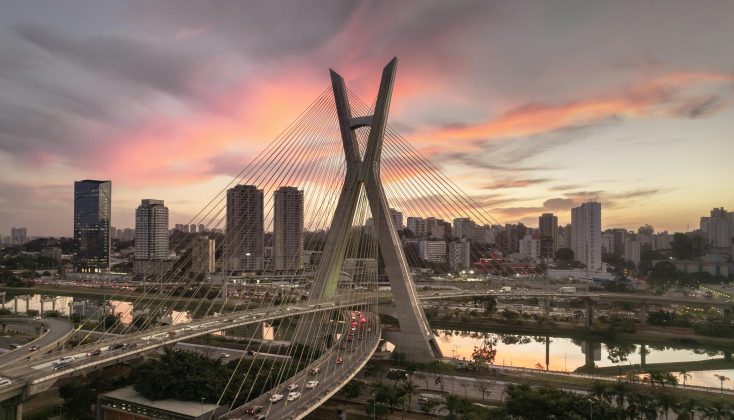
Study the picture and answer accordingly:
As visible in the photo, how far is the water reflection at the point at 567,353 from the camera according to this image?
17.1 meters

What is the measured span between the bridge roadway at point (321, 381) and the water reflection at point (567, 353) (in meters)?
6.01

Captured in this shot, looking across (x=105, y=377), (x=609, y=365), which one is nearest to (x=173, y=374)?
(x=105, y=377)

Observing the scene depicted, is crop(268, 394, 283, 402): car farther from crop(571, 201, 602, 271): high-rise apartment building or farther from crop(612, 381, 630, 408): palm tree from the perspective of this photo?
crop(571, 201, 602, 271): high-rise apartment building

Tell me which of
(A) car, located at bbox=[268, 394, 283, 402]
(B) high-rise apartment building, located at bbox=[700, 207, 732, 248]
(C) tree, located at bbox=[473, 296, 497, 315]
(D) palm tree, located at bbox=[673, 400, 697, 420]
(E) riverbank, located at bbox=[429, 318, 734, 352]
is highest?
(B) high-rise apartment building, located at bbox=[700, 207, 732, 248]

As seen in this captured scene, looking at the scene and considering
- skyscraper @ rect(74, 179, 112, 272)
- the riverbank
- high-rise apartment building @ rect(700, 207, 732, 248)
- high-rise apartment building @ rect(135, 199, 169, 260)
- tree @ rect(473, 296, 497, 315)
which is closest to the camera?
the riverbank

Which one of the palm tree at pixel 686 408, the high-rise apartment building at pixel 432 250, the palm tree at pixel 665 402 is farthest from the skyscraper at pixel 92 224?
the palm tree at pixel 686 408

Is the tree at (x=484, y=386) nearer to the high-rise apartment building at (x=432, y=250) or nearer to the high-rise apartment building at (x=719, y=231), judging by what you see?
the high-rise apartment building at (x=432, y=250)

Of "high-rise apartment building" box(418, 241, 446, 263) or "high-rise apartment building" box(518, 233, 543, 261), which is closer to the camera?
"high-rise apartment building" box(418, 241, 446, 263)

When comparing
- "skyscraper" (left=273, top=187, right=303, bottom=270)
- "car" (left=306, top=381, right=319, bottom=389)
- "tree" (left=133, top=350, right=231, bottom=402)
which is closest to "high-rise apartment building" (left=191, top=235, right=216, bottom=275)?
"skyscraper" (left=273, top=187, right=303, bottom=270)

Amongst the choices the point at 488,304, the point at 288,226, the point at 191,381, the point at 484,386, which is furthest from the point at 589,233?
the point at 191,381

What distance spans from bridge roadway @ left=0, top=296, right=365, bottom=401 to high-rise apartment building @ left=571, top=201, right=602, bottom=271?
1604 inches

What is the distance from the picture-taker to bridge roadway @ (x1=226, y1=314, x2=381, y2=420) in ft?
26.6

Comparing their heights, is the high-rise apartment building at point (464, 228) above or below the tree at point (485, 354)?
above

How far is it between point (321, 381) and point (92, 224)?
2429 inches
